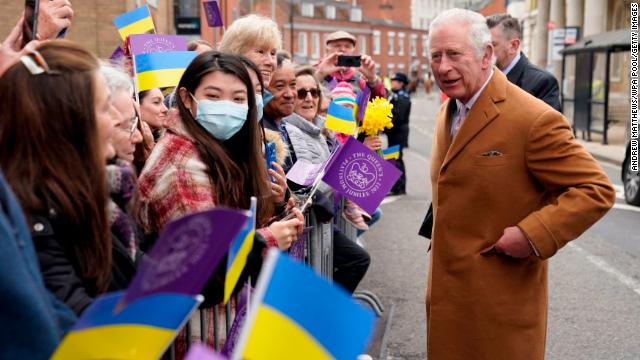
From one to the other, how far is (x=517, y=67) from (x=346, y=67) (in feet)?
6.33

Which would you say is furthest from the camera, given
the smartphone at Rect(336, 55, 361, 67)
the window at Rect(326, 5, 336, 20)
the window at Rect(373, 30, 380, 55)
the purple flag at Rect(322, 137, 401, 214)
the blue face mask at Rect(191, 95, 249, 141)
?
the window at Rect(373, 30, 380, 55)

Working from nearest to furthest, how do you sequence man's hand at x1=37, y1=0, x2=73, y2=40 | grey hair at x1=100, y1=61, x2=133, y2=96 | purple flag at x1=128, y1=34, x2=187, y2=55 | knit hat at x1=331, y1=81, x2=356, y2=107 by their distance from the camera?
1. grey hair at x1=100, y1=61, x2=133, y2=96
2. man's hand at x1=37, y1=0, x2=73, y2=40
3. purple flag at x1=128, y1=34, x2=187, y2=55
4. knit hat at x1=331, y1=81, x2=356, y2=107

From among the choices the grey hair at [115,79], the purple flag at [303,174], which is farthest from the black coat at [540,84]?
Result: the grey hair at [115,79]

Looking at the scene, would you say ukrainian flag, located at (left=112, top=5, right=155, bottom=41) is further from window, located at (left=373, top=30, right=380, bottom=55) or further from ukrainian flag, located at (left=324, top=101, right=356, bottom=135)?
window, located at (left=373, top=30, right=380, bottom=55)

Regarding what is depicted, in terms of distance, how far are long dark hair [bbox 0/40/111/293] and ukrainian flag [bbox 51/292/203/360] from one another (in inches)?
19.2

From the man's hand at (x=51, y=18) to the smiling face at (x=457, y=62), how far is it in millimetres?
1647

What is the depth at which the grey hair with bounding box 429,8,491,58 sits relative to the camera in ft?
11.8

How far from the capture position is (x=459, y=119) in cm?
382

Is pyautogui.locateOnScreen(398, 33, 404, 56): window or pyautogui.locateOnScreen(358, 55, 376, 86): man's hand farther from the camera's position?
pyautogui.locateOnScreen(398, 33, 404, 56): window

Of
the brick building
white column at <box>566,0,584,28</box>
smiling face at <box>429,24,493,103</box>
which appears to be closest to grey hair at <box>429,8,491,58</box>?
smiling face at <box>429,24,493,103</box>

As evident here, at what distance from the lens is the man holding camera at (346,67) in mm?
7211

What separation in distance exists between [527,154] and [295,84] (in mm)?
2437

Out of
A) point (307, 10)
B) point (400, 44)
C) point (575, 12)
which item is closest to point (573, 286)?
point (575, 12)

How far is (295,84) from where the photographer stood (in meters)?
5.58
